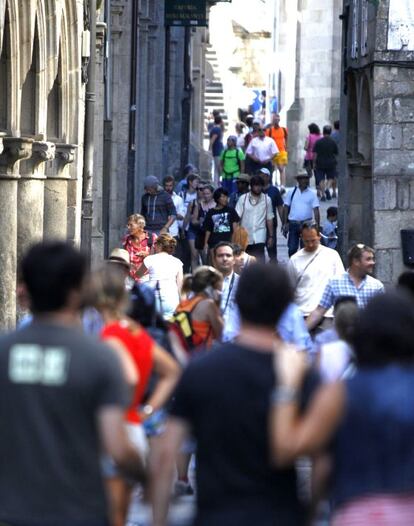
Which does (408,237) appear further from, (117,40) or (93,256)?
(117,40)

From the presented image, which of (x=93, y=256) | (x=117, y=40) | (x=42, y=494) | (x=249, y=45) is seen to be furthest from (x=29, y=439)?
(x=249, y=45)

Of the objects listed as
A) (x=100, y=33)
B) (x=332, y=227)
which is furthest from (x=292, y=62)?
(x=100, y=33)

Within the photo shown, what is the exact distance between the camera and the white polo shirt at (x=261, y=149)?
35.7 meters

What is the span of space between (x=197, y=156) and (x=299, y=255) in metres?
36.0

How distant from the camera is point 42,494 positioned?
18.8 feet

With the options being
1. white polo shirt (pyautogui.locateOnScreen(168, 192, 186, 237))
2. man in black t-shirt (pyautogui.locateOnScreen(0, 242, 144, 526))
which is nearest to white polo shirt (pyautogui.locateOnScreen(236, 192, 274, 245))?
white polo shirt (pyautogui.locateOnScreen(168, 192, 186, 237))

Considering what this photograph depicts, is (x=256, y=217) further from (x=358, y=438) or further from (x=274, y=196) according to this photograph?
(x=358, y=438)

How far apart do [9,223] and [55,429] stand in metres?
11.8

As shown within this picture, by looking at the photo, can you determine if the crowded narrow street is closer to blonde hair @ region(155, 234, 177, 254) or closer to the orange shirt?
blonde hair @ region(155, 234, 177, 254)

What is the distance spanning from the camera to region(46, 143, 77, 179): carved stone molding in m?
20.1

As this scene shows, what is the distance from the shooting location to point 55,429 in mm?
5754

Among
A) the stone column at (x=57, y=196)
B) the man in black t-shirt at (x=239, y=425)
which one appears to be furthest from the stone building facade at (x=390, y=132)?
the man in black t-shirt at (x=239, y=425)

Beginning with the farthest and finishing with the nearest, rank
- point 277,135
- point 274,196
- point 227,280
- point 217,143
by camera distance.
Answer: point 217,143 → point 277,135 → point 274,196 → point 227,280

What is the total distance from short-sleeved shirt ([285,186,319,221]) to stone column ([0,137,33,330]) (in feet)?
22.8
